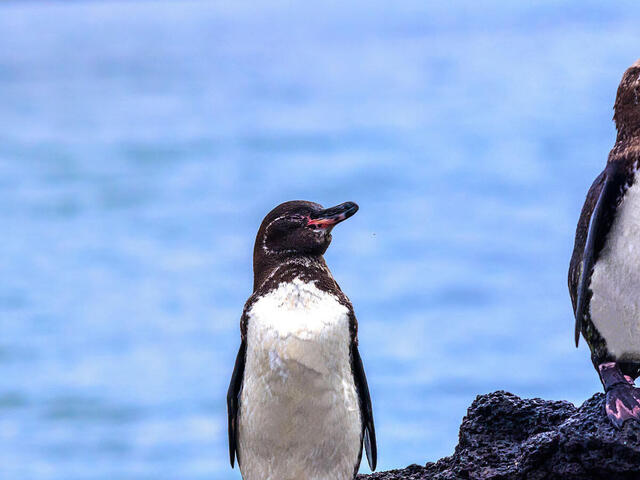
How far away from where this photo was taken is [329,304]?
250 cm

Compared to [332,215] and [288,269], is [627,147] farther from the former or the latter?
[288,269]

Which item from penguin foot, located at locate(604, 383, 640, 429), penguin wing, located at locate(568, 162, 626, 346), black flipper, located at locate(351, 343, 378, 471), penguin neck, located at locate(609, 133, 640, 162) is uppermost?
penguin neck, located at locate(609, 133, 640, 162)

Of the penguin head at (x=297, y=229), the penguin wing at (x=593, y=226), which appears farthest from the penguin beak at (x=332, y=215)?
the penguin wing at (x=593, y=226)

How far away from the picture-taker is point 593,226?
7.47ft

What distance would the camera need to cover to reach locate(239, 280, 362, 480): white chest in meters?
2.45

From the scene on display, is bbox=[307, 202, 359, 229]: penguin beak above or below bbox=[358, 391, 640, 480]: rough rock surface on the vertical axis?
above

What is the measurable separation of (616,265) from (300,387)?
0.80 m

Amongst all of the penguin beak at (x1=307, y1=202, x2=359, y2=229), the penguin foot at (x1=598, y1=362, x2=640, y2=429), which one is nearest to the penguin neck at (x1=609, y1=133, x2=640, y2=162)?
the penguin foot at (x1=598, y1=362, x2=640, y2=429)

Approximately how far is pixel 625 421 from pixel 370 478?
0.81 m

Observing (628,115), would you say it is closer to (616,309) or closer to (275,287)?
(616,309)

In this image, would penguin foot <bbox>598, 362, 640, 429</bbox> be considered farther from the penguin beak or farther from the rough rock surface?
the penguin beak

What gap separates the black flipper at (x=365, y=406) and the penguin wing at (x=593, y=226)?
0.56 meters

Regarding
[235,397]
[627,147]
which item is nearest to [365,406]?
[235,397]

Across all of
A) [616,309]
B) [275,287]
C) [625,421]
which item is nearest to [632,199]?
[616,309]
